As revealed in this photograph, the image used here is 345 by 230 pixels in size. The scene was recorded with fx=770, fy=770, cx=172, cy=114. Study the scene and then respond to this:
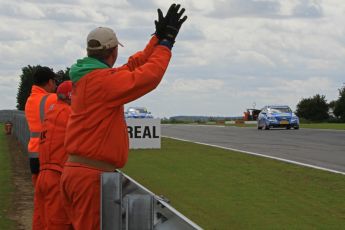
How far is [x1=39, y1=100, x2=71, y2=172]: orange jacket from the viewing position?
Answer: 20.9 ft

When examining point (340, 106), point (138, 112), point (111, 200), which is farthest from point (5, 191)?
point (340, 106)

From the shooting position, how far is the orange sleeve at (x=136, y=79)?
4.41 meters

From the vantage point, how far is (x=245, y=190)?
1299cm

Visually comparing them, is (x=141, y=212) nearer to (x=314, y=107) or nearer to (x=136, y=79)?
(x=136, y=79)

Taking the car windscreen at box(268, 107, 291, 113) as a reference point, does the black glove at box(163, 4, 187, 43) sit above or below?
below

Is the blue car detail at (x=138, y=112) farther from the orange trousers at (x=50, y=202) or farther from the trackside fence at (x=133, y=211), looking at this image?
the trackside fence at (x=133, y=211)

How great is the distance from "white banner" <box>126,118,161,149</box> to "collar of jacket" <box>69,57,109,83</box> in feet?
64.7

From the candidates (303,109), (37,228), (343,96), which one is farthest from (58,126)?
(303,109)

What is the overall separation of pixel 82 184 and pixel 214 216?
577 cm

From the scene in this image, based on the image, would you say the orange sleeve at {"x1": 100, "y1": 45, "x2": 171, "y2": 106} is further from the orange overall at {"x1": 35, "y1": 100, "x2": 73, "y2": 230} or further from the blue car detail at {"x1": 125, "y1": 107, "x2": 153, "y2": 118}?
the blue car detail at {"x1": 125, "y1": 107, "x2": 153, "y2": 118}

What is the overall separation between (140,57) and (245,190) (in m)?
8.53

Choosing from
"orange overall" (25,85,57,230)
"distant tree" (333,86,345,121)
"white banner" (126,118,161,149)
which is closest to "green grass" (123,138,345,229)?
"orange overall" (25,85,57,230)

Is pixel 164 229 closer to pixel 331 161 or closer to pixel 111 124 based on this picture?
pixel 111 124

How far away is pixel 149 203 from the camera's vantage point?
3779mm
